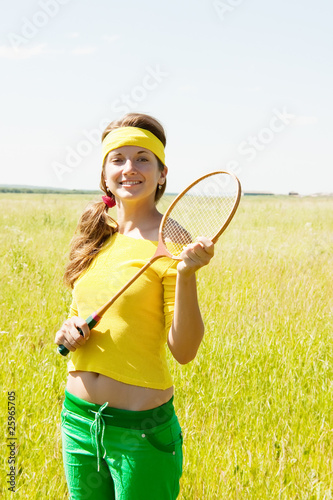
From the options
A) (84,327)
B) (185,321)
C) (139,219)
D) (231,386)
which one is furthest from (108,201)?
(231,386)

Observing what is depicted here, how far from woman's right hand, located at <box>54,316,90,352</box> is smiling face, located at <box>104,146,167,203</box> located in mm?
485

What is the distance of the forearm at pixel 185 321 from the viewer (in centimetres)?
166

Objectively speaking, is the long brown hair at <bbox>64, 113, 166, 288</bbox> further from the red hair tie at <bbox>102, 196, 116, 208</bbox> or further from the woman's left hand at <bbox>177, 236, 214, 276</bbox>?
the woman's left hand at <bbox>177, 236, 214, 276</bbox>

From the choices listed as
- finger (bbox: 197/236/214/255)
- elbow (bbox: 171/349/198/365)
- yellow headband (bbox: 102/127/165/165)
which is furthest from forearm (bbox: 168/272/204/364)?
yellow headband (bbox: 102/127/165/165)

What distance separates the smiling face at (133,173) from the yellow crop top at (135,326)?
0.68 feet

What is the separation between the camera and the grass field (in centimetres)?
262

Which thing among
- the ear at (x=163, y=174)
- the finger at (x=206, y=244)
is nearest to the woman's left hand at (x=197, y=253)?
the finger at (x=206, y=244)

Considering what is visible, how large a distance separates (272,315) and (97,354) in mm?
2902

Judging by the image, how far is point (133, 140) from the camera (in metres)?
1.98

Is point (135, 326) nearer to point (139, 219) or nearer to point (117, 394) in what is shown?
point (117, 394)

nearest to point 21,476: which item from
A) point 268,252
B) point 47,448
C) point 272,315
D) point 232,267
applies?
point 47,448

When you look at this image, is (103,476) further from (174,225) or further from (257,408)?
(257,408)

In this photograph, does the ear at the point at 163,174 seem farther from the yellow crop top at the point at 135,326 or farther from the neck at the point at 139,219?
the yellow crop top at the point at 135,326

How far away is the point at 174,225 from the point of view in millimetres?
1873
